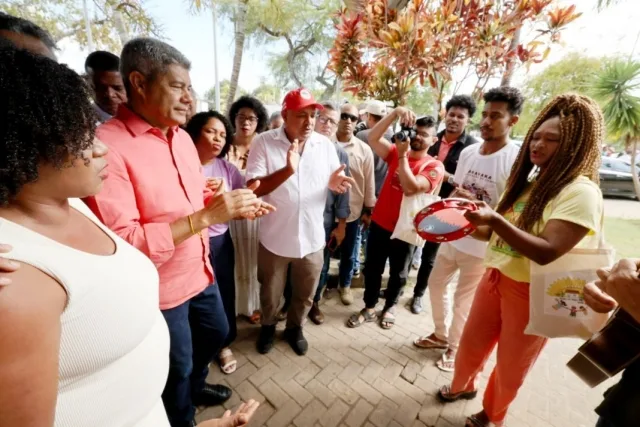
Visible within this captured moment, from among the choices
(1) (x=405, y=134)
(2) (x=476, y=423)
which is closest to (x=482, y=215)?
(1) (x=405, y=134)

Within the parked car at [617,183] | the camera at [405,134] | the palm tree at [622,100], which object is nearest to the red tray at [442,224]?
the camera at [405,134]

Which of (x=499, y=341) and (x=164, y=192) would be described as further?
(x=499, y=341)

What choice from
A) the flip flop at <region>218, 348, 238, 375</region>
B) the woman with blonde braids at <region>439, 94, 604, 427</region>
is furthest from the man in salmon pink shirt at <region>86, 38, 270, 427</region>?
the woman with blonde braids at <region>439, 94, 604, 427</region>

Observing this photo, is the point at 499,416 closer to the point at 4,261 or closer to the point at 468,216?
the point at 468,216

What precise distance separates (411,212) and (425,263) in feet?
3.70

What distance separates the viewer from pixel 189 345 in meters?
1.75

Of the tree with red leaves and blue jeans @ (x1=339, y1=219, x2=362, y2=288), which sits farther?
blue jeans @ (x1=339, y1=219, x2=362, y2=288)

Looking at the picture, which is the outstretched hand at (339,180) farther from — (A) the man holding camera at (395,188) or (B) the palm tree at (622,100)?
(B) the palm tree at (622,100)

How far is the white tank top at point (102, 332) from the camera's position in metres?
0.68

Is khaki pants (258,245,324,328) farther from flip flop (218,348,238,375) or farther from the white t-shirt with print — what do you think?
the white t-shirt with print

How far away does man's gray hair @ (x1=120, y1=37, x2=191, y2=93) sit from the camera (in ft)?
4.64

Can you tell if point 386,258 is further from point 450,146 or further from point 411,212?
point 450,146

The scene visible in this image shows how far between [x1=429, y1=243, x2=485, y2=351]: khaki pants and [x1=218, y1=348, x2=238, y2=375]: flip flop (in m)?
2.02

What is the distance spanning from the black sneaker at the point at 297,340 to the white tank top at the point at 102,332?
1.99m
